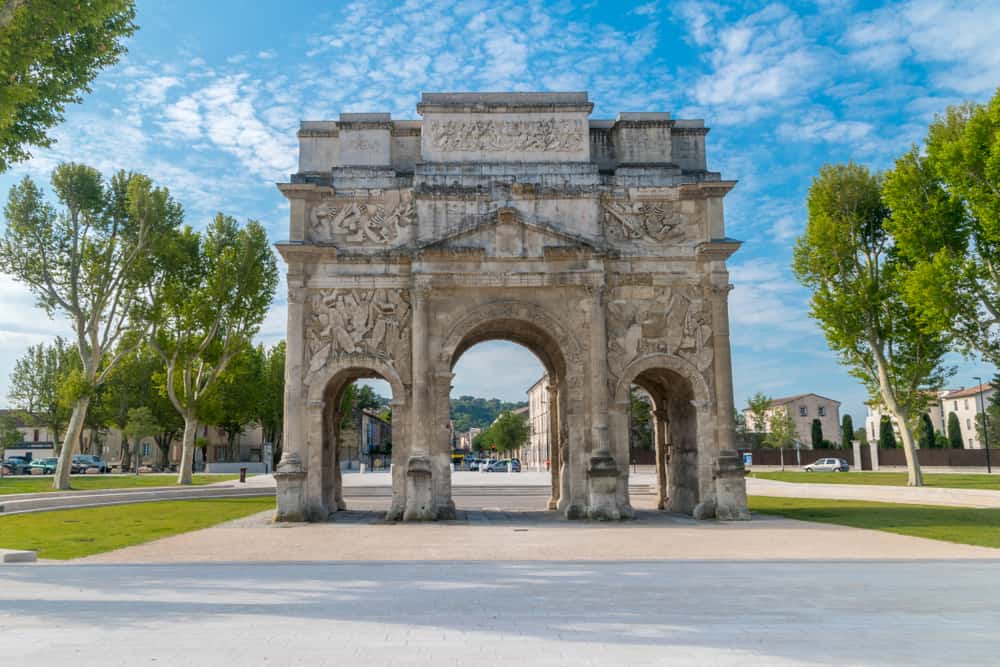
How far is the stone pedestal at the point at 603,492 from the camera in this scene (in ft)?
65.2

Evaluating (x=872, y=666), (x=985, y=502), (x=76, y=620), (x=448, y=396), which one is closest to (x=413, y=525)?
(x=448, y=396)

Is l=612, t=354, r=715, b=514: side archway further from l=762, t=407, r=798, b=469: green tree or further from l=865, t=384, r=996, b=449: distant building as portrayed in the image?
l=865, t=384, r=996, b=449: distant building

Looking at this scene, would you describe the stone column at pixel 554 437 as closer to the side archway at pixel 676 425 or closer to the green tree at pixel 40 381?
the side archway at pixel 676 425

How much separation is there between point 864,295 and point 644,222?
51.9 ft

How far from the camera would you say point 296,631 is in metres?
7.20

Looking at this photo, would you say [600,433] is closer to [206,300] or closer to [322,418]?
[322,418]

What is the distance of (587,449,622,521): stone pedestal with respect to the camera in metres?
19.9

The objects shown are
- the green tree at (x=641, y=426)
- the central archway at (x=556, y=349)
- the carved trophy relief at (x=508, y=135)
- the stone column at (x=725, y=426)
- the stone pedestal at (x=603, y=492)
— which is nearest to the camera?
the stone pedestal at (x=603, y=492)

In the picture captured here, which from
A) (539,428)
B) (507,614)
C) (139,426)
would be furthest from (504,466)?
(507,614)

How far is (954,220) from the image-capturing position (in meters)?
28.0

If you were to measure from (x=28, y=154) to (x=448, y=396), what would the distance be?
38.2ft

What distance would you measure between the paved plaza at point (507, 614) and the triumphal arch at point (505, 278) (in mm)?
9127

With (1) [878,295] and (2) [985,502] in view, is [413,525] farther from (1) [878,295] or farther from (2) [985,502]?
(1) [878,295]

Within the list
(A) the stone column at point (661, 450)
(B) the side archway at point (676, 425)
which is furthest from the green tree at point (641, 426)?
(B) the side archway at point (676, 425)
